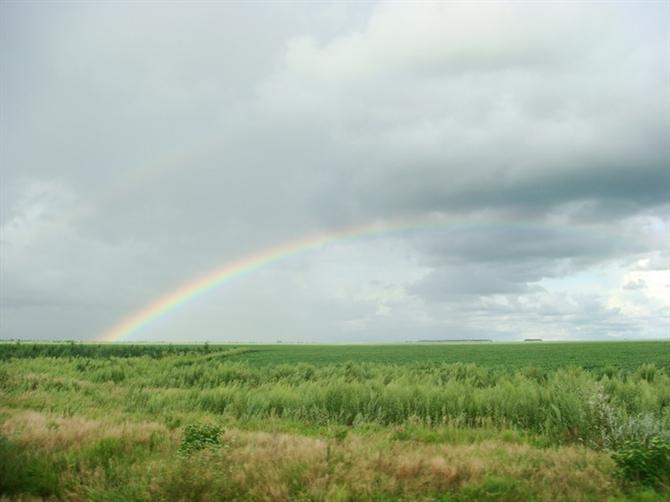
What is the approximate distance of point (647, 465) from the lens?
8047 mm

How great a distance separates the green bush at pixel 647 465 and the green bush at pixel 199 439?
665 cm

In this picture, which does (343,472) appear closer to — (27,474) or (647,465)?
(647,465)

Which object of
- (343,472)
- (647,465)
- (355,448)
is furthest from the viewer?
(355,448)

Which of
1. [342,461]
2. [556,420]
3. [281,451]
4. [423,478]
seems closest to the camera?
[423,478]

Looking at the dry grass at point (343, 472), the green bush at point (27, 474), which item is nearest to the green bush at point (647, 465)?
the dry grass at point (343, 472)

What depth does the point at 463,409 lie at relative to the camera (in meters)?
15.8

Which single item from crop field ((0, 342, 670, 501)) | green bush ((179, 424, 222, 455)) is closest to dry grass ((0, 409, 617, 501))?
crop field ((0, 342, 670, 501))

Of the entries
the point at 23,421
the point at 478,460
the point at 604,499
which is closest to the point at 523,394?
the point at 478,460

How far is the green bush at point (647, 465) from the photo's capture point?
789 cm

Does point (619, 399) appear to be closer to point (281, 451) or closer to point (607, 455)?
point (607, 455)

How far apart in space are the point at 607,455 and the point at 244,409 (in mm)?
11219

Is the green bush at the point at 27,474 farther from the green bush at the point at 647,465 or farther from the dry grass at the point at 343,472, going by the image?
the green bush at the point at 647,465

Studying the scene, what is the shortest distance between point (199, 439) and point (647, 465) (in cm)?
743

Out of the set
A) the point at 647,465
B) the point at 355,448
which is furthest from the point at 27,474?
the point at 647,465
